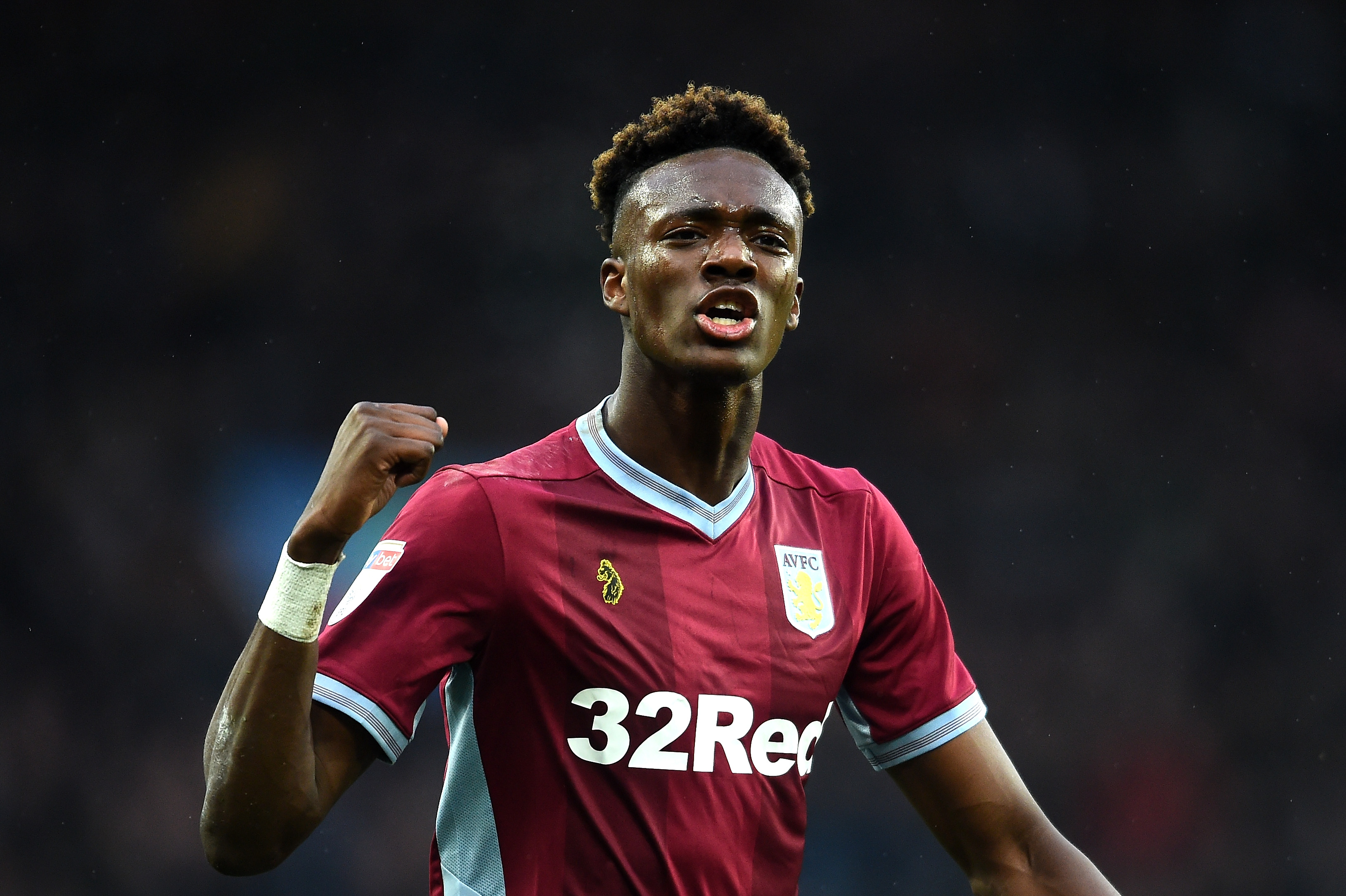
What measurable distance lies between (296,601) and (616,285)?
1.12m

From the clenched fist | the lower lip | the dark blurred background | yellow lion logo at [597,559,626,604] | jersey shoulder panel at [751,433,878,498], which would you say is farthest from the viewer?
the dark blurred background

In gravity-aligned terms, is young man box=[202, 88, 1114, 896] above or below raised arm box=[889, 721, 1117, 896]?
above

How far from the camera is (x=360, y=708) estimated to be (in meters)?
2.32

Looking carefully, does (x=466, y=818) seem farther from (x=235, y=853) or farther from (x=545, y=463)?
(x=545, y=463)

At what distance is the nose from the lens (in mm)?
2703

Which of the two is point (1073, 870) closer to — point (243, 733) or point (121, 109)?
point (243, 733)

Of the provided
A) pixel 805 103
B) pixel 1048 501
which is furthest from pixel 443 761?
pixel 805 103

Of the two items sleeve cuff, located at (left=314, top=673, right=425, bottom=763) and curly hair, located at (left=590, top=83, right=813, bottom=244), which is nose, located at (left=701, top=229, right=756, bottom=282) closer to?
Answer: curly hair, located at (left=590, top=83, right=813, bottom=244)

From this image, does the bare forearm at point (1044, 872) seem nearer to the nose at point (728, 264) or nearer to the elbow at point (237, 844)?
the nose at point (728, 264)

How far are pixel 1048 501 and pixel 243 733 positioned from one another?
6373 millimetres

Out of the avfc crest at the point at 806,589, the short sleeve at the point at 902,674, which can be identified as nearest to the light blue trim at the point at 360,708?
the avfc crest at the point at 806,589

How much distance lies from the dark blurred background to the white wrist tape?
488 centimetres

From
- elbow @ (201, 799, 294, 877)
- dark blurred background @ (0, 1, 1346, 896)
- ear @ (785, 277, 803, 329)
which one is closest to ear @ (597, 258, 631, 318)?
ear @ (785, 277, 803, 329)

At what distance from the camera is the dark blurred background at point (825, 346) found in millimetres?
6793
